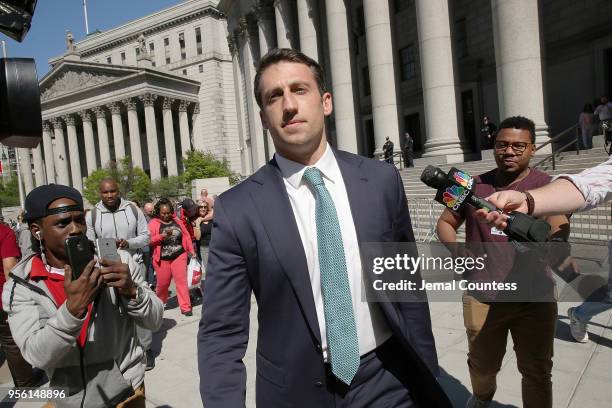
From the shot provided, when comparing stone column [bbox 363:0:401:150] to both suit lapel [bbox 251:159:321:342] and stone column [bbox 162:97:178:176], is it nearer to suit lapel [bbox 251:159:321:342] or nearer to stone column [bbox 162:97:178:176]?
suit lapel [bbox 251:159:321:342]

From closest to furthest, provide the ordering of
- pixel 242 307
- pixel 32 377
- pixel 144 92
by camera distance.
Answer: pixel 242 307, pixel 32 377, pixel 144 92

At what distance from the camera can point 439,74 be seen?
1633 centimetres

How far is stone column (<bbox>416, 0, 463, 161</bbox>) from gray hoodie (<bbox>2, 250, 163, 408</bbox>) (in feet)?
50.8

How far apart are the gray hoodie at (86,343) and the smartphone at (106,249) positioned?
34 cm

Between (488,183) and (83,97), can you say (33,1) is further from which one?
(83,97)

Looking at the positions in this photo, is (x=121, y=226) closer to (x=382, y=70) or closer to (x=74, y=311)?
→ (x=74, y=311)

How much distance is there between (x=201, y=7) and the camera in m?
63.3

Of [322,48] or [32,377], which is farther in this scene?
[322,48]

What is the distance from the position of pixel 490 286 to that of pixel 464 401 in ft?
4.84

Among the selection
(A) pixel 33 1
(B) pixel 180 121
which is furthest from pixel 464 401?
(B) pixel 180 121

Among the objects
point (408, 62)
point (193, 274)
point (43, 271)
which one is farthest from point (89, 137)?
point (43, 271)

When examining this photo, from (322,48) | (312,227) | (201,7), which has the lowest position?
(312,227)

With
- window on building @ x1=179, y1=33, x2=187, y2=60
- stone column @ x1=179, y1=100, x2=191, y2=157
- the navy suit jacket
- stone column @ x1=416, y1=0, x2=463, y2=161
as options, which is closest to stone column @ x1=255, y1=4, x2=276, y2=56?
stone column @ x1=416, y1=0, x2=463, y2=161

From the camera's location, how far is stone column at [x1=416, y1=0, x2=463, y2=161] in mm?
16156
